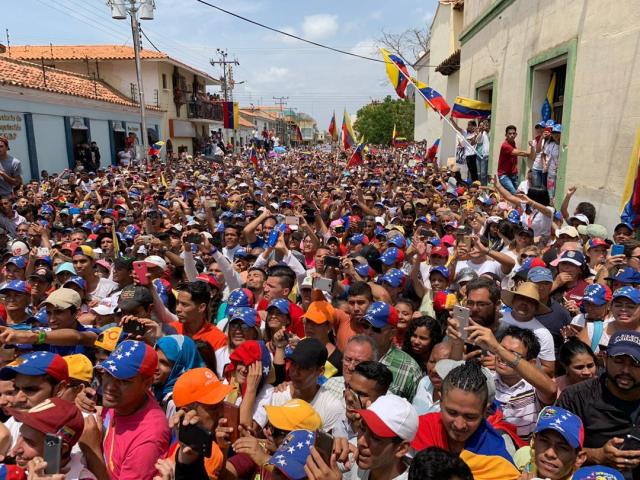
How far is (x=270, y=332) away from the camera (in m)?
4.23

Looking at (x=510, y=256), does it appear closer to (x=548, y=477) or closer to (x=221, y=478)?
(x=548, y=477)

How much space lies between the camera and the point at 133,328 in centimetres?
372

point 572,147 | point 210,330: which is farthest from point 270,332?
point 572,147

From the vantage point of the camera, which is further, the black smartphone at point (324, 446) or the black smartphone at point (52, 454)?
the black smartphone at point (324, 446)

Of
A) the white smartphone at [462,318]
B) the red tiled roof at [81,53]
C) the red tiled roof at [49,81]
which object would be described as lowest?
the white smartphone at [462,318]

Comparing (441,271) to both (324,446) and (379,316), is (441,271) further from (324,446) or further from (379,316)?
(324,446)

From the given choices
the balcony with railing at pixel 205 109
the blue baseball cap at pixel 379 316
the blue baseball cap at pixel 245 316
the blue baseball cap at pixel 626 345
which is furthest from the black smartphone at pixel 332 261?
→ the balcony with railing at pixel 205 109

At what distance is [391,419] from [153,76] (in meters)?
36.0

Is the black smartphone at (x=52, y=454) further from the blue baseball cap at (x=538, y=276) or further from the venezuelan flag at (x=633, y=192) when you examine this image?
the venezuelan flag at (x=633, y=192)

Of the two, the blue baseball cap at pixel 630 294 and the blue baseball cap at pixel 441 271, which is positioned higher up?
the blue baseball cap at pixel 630 294

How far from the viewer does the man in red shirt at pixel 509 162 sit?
10834 millimetres

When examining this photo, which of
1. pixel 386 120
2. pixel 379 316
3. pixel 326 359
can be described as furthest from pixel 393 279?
pixel 386 120

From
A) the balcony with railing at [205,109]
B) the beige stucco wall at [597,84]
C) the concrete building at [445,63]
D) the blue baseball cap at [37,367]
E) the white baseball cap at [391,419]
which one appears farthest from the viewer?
the balcony with railing at [205,109]

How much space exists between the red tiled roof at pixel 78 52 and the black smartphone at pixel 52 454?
3368 cm
